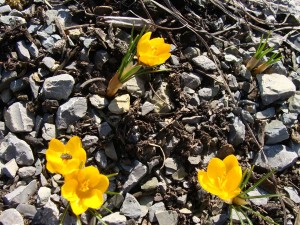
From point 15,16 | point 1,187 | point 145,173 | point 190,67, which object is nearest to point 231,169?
point 145,173

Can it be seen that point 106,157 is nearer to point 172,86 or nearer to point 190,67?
point 172,86

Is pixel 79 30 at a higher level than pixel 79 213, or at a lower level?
higher

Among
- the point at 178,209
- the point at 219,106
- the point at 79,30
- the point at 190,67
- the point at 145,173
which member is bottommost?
the point at 178,209

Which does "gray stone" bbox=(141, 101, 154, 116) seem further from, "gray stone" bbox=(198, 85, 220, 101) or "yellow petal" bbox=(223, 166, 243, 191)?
"yellow petal" bbox=(223, 166, 243, 191)

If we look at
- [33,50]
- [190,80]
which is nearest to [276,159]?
[190,80]

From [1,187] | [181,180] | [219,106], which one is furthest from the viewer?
[219,106]

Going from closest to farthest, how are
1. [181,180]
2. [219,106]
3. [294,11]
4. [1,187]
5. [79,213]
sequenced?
[79,213], [1,187], [181,180], [219,106], [294,11]

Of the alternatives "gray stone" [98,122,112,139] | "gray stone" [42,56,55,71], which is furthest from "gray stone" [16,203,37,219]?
"gray stone" [42,56,55,71]

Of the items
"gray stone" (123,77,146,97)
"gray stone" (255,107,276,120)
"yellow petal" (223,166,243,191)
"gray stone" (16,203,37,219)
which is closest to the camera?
"gray stone" (16,203,37,219)
